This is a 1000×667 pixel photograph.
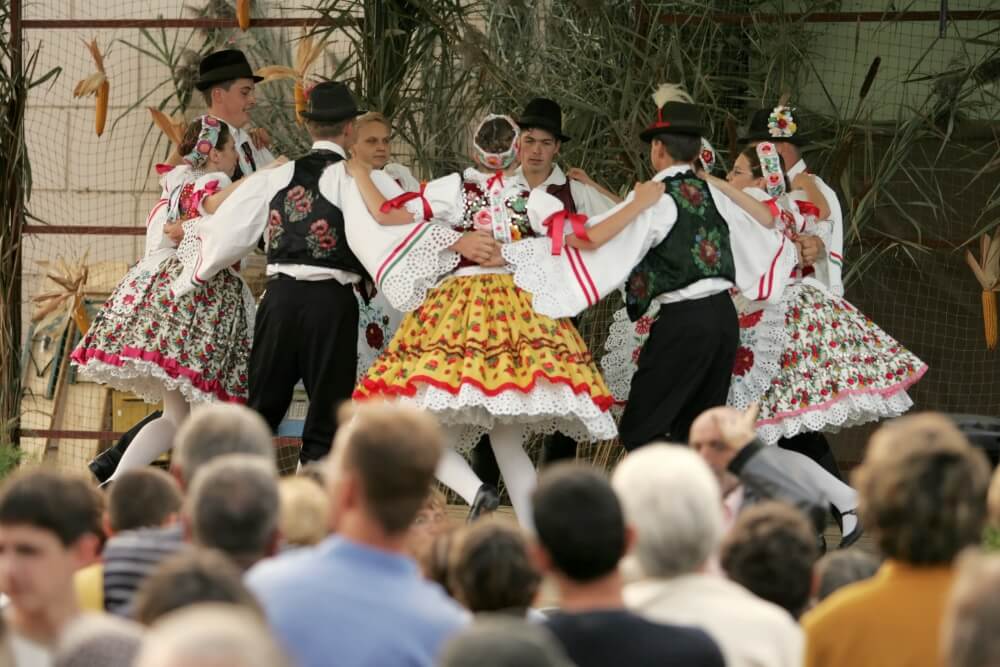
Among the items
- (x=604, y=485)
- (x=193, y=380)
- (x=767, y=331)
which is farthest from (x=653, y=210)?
(x=604, y=485)

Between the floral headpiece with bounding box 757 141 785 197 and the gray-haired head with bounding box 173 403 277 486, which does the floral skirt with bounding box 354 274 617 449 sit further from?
the gray-haired head with bounding box 173 403 277 486

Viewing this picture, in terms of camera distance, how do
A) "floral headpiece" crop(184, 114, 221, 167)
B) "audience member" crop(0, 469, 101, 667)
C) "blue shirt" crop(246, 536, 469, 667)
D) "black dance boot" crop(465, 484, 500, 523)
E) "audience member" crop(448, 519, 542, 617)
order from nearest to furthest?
1. "blue shirt" crop(246, 536, 469, 667)
2. "audience member" crop(0, 469, 101, 667)
3. "audience member" crop(448, 519, 542, 617)
4. "black dance boot" crop(465, 484, 500, 523)
5. "floral headpiece" crop(184, 114, 221, 167)

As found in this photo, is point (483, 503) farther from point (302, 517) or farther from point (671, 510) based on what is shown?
point (671, 510)

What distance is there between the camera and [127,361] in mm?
6438

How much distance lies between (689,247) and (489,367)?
76cm

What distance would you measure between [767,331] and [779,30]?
1714 millimetres

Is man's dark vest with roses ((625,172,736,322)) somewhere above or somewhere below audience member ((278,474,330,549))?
above

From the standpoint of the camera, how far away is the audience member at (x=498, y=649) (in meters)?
2.10

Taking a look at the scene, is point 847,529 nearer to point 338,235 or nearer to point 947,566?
point 338,235

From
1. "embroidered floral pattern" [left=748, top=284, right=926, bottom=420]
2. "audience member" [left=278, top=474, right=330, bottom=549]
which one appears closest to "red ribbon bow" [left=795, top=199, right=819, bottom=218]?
"embroidered floral pattern" [left=748, top=284, right=926, bottom=420]

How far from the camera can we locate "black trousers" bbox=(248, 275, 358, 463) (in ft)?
20.3

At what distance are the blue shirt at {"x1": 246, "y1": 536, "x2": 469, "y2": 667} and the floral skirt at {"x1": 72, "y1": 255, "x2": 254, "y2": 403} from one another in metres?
3.64

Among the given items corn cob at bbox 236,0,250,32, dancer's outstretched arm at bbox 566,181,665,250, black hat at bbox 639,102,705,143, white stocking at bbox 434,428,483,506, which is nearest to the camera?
white stocking at bbox 434,428,483,506

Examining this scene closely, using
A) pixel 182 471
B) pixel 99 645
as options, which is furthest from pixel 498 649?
pixel 182 471
